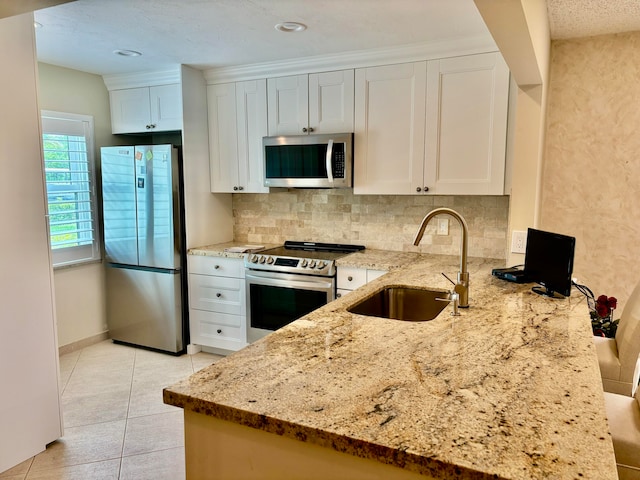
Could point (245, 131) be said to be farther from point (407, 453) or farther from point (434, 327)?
point (407, 453)

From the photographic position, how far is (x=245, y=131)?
3.78 m

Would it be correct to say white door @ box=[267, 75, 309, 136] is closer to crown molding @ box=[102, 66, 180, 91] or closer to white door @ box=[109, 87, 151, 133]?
crown molding @ box=[102, 66, 180, 91]

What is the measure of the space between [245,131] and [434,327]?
270 cm

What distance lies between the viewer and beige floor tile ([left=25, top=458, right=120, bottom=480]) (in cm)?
229

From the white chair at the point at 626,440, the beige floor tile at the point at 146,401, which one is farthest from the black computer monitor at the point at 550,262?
the beige floor tile at the point at 146,401

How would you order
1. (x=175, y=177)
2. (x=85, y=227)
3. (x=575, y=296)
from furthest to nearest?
(x=85, y=227) < (x=175, y=177) < (x=575, y=296)

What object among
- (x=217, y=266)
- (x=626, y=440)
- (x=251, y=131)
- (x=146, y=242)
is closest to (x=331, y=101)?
(x=251, y=131)

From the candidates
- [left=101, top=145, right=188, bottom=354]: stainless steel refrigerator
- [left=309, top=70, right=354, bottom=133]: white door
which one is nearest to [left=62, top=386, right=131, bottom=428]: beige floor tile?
[left=101, top=145, right=188, bottom=354]: stainless steel refrigerator

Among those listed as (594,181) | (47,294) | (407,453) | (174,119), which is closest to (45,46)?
(174,119)

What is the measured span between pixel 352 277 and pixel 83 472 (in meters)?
1.93

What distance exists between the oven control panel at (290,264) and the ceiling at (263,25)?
151 centimetres

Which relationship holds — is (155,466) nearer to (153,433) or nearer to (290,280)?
(153,433)

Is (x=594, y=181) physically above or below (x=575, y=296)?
above

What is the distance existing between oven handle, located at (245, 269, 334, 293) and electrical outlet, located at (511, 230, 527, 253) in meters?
1.23
